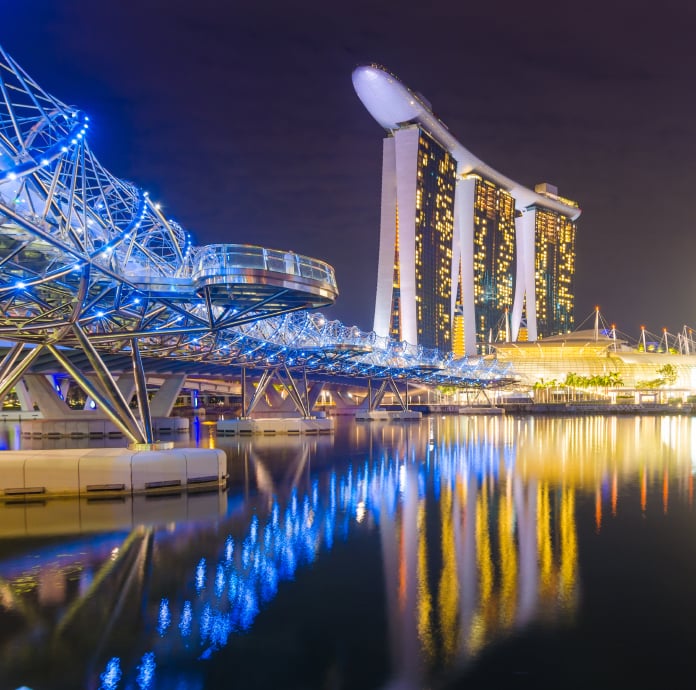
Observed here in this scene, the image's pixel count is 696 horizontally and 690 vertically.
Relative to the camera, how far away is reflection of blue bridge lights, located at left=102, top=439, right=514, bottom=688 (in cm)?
937

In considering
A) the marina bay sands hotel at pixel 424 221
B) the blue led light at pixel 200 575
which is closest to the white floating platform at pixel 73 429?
the blue led light at pixel 200 575

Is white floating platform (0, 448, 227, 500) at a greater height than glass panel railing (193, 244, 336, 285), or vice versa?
glass panel railing (193, 244, 336, 285)

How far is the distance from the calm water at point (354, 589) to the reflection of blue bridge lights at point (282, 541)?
56 mm

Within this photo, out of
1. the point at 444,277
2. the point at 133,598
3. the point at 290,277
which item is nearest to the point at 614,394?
the point at 444,277

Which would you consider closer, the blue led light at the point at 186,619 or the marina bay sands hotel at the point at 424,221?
the blue led light at the point at 186,619

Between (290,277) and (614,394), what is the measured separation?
403 ft

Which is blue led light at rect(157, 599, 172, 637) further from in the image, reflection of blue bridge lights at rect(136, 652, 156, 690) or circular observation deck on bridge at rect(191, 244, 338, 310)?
circular observation deck on bridge at rect(191, 244, 338, 310)

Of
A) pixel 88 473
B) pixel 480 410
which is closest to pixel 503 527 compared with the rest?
pixel 88 473

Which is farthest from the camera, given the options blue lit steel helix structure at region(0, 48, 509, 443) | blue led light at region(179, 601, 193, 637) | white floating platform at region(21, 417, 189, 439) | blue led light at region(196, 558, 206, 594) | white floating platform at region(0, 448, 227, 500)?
white floating platform at region(21, 417, 189, 439)

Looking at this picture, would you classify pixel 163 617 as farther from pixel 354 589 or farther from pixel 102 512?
pixel 102 512

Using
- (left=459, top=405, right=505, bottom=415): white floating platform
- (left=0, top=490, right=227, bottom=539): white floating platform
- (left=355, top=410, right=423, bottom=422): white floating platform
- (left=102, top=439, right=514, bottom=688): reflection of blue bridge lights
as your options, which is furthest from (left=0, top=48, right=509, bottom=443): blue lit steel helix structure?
(left=459, top=405, right=505, bottom=415): white floating platform

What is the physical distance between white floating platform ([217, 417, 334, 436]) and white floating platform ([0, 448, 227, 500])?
27.5 meters

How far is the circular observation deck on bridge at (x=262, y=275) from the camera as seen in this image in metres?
18.6

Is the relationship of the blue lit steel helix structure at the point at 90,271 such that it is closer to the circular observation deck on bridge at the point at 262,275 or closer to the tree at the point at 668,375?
the circular observation deck on bridge at the point at 262,275
